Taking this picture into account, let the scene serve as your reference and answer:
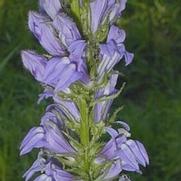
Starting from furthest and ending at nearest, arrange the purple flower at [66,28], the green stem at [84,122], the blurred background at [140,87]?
1. the blurred background at [140,87]
2. the green stem at [84,122]
3. the purple flower at [66,28]

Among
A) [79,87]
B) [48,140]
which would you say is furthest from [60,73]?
[48,140]

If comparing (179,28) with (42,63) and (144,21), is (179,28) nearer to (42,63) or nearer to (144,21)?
(144,21)

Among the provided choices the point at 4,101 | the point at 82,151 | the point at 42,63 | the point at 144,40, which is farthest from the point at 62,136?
the point at 144,40

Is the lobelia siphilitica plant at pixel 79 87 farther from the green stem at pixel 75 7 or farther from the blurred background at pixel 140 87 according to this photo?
the blurred background at pixel 140 87

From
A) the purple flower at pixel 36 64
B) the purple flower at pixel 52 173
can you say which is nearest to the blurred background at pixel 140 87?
the purple flower at pixel 52 173

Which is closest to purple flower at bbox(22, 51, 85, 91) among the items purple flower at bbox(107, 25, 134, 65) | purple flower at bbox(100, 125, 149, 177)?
purple flower at bbox(107, 25, 134, 65)
